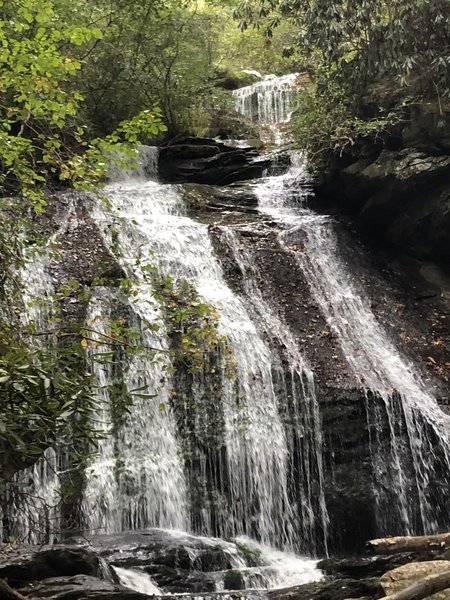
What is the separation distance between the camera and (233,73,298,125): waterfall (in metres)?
21.5

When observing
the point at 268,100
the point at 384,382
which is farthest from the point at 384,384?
the point at 268,100

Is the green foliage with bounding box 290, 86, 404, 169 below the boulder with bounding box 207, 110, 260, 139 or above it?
below

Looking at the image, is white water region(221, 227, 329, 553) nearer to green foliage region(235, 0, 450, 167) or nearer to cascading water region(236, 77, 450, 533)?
cascading water region(236, 77, 450, 533)

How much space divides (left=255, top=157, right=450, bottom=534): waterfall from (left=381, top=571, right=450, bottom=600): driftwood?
5.32 meters

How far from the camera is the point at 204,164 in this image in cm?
1609

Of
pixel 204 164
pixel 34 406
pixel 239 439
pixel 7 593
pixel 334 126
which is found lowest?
pixel 7 593

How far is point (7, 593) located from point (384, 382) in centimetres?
717

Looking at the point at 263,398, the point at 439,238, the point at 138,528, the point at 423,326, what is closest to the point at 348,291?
the point at 423,326

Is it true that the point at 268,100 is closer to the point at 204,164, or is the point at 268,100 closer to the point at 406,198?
the point at 204,164

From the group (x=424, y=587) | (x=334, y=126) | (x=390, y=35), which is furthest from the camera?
(x=334, y=126)

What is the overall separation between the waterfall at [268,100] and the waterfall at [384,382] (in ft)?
28.9

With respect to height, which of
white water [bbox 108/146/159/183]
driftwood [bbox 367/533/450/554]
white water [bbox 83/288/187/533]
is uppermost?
white water [bbox 108/146/159/183]

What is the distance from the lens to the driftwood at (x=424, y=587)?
3379 millimetres

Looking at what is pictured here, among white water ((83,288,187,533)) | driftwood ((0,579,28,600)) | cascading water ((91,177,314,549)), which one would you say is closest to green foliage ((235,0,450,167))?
cascading water ((91,177,314,549))
